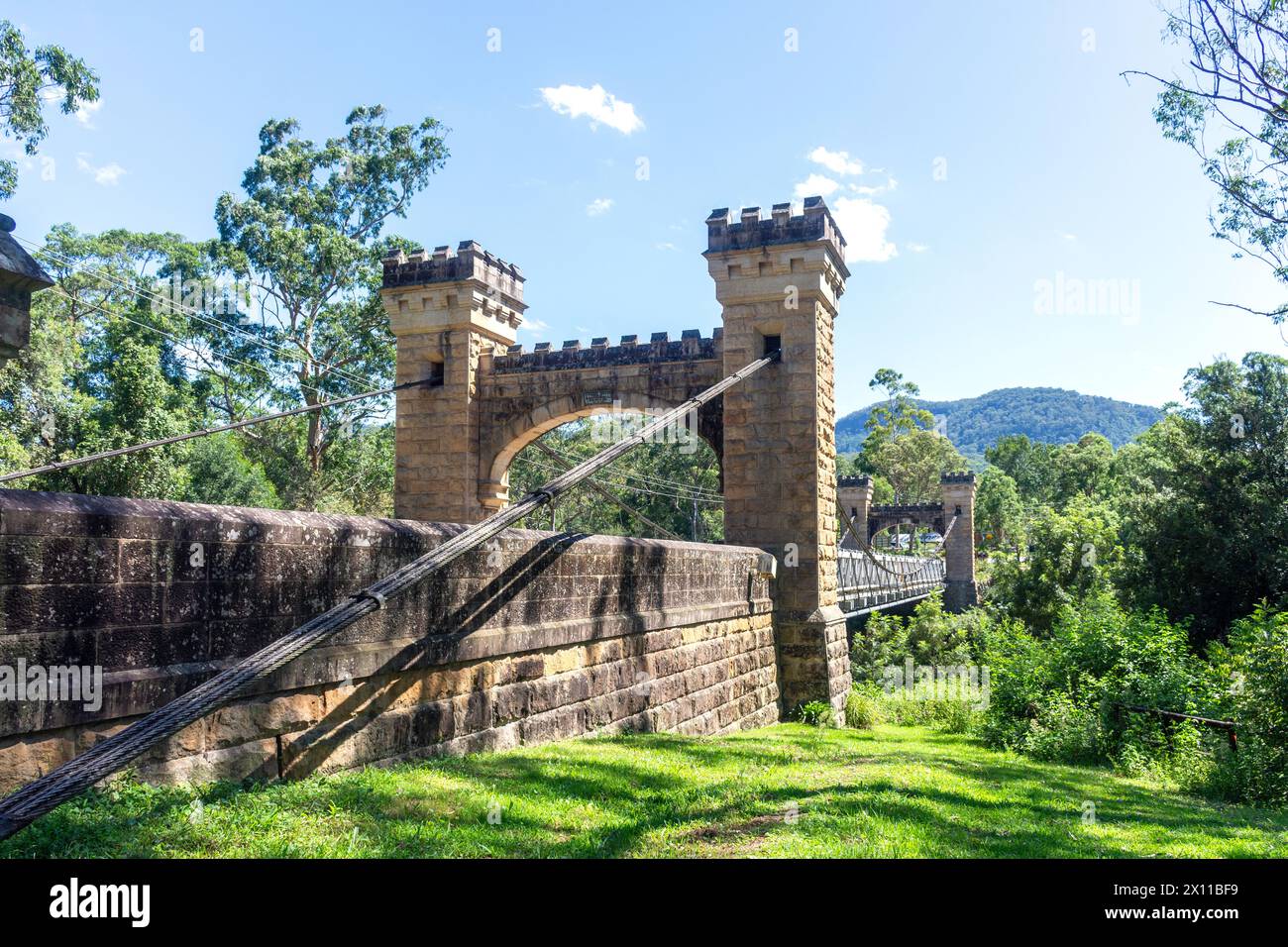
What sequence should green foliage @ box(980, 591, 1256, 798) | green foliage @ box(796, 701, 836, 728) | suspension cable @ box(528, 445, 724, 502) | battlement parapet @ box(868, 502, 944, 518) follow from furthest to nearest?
1. suspension cable @ box(528, 445, 724, 502)
2. battlement parapet @ box(868, 502, 944, 518)
3. green foliage @ box(796, 701, 836, 728)
4. green foliage @ box(980, 591, 1256, 798)

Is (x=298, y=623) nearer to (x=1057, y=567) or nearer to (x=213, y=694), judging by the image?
(x=213, y=694)

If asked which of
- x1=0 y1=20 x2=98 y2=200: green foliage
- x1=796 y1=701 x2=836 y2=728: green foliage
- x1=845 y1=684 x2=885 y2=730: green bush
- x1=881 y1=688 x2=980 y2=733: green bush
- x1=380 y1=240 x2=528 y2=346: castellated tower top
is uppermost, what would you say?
x1=0 y1=20 x2=98 y2=200: green foliage

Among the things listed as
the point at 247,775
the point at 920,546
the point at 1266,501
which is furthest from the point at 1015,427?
the point at 247,775

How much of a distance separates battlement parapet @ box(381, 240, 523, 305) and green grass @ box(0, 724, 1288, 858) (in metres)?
8.66

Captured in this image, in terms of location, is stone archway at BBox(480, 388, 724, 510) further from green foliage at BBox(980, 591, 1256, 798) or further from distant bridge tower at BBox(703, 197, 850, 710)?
green foliage at BBox(980, 591, 1256, 798)

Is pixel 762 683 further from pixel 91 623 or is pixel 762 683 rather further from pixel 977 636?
pixel 977 636

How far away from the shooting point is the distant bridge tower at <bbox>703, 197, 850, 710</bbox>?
11.2 meters

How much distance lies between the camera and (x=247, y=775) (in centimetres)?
374

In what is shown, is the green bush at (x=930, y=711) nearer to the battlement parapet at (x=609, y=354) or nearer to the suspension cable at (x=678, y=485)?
the battlement parapet at (x=609, y=354)

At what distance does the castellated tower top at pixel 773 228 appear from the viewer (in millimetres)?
11398

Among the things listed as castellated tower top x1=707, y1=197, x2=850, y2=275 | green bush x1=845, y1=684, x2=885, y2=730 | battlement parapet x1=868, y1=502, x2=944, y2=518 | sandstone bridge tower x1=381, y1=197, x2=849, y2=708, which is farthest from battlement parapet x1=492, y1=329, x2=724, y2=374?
battlement parapet x1=868, y1=502, x2=944, y2=518

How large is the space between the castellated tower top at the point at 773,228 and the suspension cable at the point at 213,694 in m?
7.34

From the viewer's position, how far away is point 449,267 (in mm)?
13508
